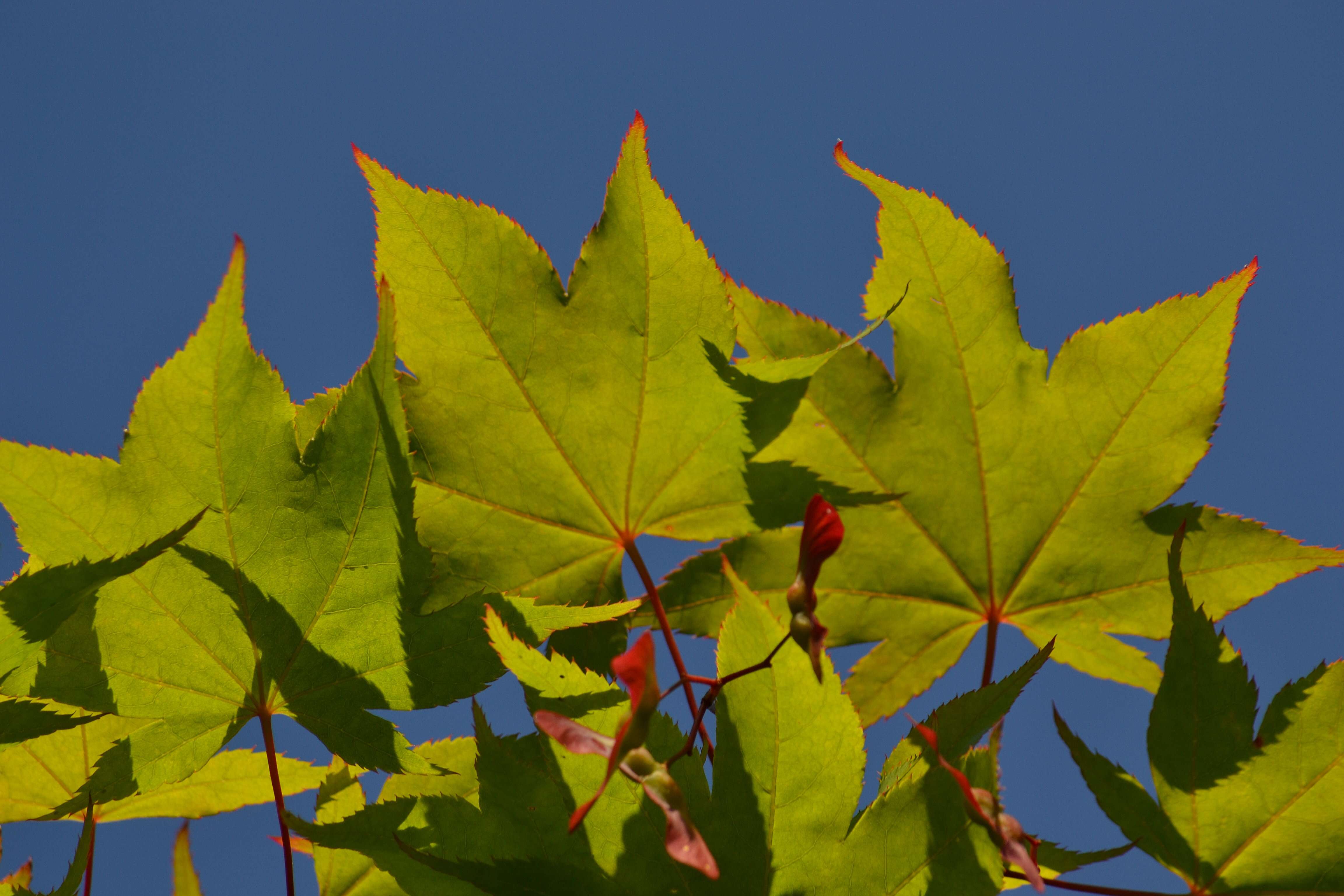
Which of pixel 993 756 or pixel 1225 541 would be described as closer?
pixel 993 756

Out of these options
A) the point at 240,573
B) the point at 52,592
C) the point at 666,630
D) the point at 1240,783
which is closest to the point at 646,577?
the point at 666,630

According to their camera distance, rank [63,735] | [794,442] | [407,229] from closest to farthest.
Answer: [407,229]
[63,735]
[794,442]

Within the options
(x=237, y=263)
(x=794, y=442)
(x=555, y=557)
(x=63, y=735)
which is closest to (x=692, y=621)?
(x=555, y=557)

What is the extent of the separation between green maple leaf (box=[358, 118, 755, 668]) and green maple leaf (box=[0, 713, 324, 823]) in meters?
0.56

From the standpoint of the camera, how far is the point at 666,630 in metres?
1.59

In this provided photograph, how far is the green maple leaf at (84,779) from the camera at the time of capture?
1796 mm

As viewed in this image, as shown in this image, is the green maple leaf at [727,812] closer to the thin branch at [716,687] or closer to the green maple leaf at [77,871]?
the thin branch at [716,687]

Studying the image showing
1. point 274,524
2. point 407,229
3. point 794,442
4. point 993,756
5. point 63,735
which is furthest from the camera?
point 794,442

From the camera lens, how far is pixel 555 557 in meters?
1.81

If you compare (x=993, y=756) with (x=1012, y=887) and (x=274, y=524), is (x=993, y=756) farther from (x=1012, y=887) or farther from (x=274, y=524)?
(x=274, y=524)

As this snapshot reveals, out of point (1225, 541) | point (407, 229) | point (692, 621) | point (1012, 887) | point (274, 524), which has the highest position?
point (407, 229)

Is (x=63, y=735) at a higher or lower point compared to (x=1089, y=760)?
higher

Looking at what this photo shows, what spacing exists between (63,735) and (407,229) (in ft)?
3.97

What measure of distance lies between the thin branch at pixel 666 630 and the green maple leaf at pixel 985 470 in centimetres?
10
